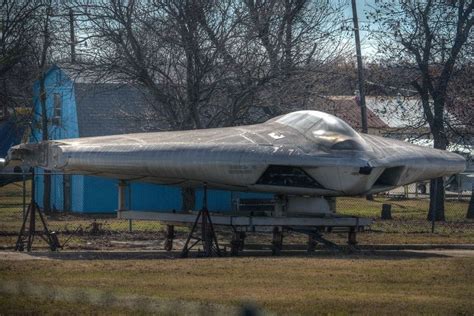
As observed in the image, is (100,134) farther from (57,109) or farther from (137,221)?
(137,221)

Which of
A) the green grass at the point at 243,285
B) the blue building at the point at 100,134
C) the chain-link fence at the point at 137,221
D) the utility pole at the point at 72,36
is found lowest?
the chain-link fence at the point at 137,221

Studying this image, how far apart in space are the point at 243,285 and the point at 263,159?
5959 millimetres

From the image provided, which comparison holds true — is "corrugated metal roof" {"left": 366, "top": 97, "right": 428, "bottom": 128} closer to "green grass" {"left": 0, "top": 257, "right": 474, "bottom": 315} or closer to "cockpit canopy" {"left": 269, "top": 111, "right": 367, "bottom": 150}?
"cockpit canopy" {"left": 269, "top": 111, "right": 367, "bottom": 150}

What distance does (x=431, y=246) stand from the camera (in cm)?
2428

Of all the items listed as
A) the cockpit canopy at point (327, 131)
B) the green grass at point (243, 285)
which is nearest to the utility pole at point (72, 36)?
the cockpit canopy at point (327, 131)

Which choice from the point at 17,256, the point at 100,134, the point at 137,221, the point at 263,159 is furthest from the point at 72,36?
the point at 17,256

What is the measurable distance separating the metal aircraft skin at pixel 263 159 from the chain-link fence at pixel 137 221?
7.61 ft

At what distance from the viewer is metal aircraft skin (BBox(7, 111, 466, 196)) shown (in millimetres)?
20984

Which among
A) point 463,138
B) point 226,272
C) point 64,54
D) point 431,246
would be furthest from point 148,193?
point 226,272

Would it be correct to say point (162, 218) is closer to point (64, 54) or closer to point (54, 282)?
point (54, 282)

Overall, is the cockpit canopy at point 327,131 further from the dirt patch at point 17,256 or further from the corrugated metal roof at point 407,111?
the corrugated metal roof at point 407,111

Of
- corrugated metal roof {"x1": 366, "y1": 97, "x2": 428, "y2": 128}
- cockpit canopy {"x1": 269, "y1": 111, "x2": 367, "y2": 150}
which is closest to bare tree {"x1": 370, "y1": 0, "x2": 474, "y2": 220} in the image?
corrugated metal roof {"x1": 366, "y1": 97, "x2": 428, "y2": 128}

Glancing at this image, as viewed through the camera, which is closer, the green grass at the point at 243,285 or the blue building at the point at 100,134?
the green grass at the point at 243,285

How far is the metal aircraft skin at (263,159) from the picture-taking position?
68.8ft
